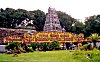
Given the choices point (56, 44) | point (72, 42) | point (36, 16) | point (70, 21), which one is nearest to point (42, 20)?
point (36, 16)

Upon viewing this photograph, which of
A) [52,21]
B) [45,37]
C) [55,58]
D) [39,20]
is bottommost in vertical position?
[55,58]

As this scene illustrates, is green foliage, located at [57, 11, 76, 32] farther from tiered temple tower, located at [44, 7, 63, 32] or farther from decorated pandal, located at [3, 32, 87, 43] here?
decorated pandal, located at [3, 32, 87, 43]

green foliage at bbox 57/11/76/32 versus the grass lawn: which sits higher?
green foliage at bbox 57/11/76/32

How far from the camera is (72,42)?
61.5 metres

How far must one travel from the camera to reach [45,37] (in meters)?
57.9

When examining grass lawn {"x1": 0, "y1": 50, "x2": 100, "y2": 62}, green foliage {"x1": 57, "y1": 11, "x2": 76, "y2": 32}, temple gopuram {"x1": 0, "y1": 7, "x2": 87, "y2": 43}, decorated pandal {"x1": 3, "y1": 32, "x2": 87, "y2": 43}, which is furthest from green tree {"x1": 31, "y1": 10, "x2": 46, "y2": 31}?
grass lawn {"x1": 0, "y1": 50, "x2": 100, "y2": 62}

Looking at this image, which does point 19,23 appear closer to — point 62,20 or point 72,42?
point 62,20

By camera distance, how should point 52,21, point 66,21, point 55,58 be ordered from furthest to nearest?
point 66,21, point 52,21, point 55,58

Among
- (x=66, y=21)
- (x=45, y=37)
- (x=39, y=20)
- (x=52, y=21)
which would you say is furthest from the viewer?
(x=66, y=21)

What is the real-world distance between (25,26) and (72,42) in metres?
32.3

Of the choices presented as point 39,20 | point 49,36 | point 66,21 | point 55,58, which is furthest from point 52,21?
point 55,58

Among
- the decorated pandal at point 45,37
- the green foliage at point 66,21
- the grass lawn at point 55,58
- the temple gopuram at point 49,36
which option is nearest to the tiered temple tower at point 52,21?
the temple gopuram at point 49,36

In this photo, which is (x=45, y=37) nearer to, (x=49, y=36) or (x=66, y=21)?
(x=49, y=36)

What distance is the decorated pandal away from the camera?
53.6 m
